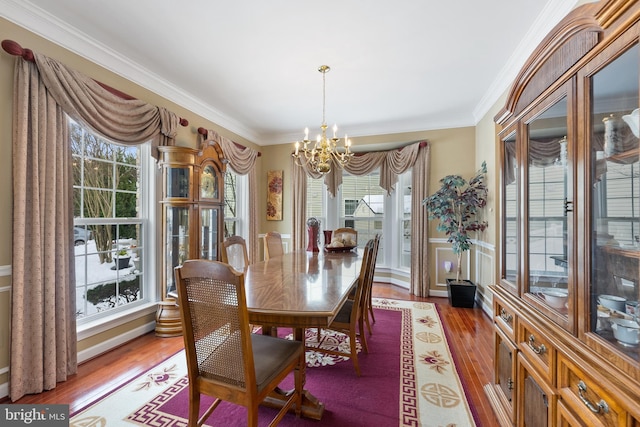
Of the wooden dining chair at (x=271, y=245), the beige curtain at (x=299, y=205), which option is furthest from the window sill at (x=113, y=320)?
the beige curtain at (x=299, y=205)

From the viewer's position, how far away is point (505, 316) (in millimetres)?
1662

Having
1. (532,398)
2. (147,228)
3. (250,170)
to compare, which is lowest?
(532,398)

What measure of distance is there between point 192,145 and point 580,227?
3.73 metres

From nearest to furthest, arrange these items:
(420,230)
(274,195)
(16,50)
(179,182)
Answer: (16,50) < (179,182) < (420,230) < (274,195)

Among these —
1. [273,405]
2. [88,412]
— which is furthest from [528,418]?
[88,412]

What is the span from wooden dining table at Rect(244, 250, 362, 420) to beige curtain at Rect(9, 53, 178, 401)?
1364mm

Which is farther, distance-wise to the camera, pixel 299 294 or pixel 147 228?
pixel 147 228

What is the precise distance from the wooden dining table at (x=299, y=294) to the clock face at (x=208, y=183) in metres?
1.21

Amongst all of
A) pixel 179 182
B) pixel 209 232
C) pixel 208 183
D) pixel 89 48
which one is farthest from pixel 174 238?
pixel 89 48

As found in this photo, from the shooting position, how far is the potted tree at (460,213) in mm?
3746

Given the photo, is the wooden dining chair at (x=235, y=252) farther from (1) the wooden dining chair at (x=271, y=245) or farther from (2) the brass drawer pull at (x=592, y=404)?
(2) the brass drawer pull at (x=592, y=404)

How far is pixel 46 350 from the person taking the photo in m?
1.96

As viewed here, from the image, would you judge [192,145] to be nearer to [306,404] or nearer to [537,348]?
[306,404]

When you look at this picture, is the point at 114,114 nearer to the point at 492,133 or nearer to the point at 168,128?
the point at 168,128
